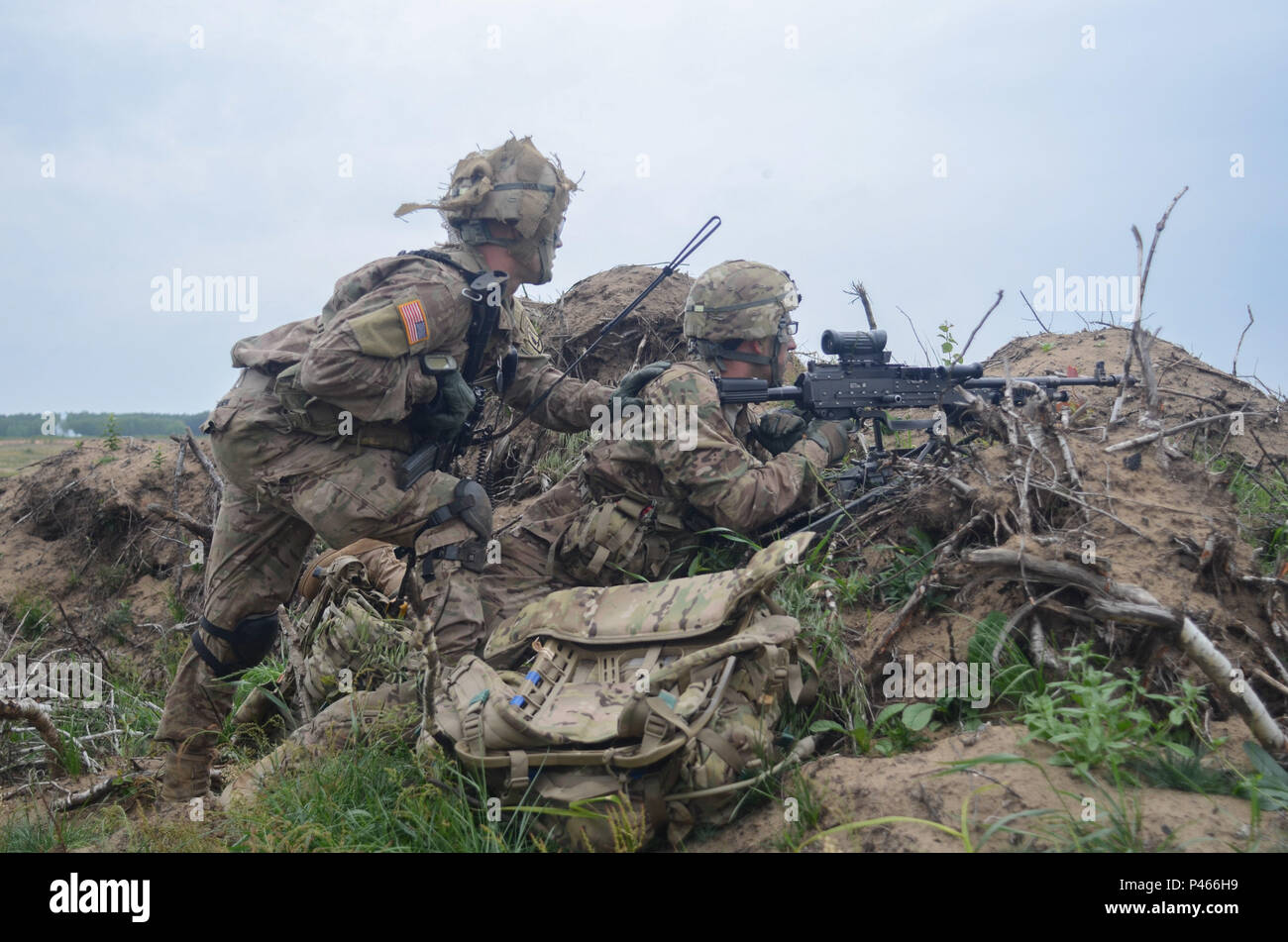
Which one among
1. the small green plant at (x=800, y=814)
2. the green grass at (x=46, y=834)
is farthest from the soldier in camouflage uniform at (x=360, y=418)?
the small green plant at (x=800, y=814)

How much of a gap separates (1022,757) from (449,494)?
257cm

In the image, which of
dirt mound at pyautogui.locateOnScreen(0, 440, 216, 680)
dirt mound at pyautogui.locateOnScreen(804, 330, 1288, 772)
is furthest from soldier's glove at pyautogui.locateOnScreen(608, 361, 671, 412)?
dirt mound at pyautogui.locateOnScreen(0, 440, 216, 680)

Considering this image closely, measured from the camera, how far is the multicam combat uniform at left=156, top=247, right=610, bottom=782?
12.5 ft

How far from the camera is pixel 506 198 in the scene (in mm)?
4352

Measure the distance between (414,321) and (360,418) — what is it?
1.63 feet

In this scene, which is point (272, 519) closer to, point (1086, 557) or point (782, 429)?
point (782, 429)

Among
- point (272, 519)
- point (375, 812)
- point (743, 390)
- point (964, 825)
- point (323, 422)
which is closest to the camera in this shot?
point (964, 825)

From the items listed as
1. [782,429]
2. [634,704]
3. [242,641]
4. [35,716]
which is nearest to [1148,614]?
[634,704]

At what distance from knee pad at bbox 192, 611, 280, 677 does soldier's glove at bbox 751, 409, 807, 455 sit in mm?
2683

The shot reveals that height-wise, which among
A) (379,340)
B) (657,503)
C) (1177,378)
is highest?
(379,340)

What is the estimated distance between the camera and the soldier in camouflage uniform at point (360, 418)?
387 cm

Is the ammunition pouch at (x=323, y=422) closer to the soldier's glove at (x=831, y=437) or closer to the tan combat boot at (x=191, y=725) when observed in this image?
the tan combat boot at (x=191, y=725)

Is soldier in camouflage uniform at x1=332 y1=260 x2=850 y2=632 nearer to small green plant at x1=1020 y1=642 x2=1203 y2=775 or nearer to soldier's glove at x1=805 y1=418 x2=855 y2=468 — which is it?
soldier's glove at x1=805 y1=418 x2=855 y2=468
